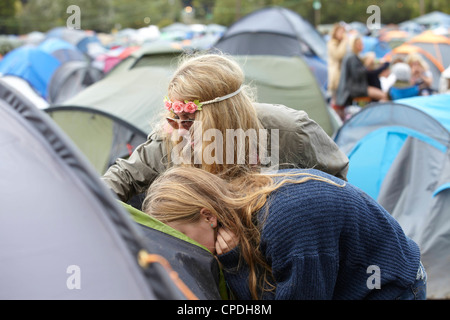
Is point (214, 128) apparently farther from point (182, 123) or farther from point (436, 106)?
point (436, 106)

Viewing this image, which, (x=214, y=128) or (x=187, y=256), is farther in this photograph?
(x=214, y=128)

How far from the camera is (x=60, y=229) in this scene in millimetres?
1132

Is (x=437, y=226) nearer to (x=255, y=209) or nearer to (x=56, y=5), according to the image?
(x=255, y=209)

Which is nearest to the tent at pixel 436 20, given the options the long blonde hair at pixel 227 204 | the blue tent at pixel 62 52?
the blue tent at pixel 62 52

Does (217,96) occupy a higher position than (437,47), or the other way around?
(217,96)

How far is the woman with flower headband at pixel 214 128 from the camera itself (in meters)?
1.94

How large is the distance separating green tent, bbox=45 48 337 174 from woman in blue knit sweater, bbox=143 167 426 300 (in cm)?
197

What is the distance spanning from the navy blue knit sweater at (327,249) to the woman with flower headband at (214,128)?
1.48ft

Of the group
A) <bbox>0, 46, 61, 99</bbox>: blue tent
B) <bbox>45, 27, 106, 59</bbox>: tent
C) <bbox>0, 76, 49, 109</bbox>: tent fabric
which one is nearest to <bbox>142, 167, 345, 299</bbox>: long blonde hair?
<bbox>0, 76, 49, 109</bbox>: tent fabric

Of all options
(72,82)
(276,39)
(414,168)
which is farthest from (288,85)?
(72,82)

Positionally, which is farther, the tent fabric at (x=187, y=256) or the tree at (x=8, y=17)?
the tree at (x=8, y=17)

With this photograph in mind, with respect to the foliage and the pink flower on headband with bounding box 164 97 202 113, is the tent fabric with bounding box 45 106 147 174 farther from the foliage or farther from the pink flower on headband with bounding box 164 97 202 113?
the foliage

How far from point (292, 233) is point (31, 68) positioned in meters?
9.63

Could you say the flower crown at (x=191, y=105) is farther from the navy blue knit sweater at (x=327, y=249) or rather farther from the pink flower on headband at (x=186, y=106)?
the navy blue knit sweater at (x=327, y=249)
